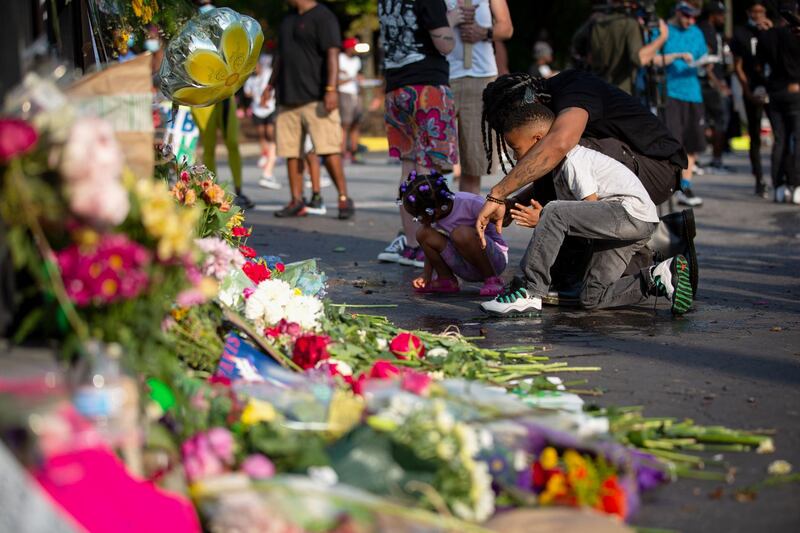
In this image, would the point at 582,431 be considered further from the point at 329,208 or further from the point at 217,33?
the point at 329,208

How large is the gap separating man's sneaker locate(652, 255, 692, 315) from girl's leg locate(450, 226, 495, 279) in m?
1.09

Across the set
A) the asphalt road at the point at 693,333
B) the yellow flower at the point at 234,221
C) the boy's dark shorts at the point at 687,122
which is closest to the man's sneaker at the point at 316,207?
the asphalt road at the point at 693,333

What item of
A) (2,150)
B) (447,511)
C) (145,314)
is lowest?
(447,511)

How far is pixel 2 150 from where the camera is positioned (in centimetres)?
277

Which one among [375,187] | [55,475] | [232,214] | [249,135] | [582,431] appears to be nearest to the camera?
[55,475]

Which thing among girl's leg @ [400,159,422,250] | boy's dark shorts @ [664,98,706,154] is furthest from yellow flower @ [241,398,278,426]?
boy's dark shorts @ [664,98,706,154]

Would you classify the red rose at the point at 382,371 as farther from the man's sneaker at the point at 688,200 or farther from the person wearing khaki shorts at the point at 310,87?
the man's sneaker at the point at 688,200

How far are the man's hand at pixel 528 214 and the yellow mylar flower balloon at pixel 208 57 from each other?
1.69 meters

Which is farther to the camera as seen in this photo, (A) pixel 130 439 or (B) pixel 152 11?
(B) pixel 152 11

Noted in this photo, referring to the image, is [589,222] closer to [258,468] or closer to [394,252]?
[394,252]

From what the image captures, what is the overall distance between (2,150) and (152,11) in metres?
3.56

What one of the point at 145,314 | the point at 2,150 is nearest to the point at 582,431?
the point at 145,314

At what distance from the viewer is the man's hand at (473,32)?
28.1 ft

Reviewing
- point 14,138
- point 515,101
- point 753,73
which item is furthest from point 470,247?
point 753,73
